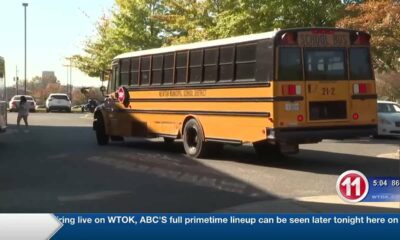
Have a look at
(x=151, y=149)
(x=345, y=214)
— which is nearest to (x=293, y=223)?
(x=345, y=214)

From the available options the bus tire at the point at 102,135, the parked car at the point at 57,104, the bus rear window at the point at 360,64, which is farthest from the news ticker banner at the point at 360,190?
the parked car at the point at 57,104

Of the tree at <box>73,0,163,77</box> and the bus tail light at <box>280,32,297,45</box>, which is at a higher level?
the tree at <box>73,0,163,77</box>

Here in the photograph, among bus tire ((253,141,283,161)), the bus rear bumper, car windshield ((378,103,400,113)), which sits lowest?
bus tire ((253,141,283,161))

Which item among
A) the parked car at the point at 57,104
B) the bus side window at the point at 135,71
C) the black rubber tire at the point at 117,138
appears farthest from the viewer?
the parked car at the point at 57,104

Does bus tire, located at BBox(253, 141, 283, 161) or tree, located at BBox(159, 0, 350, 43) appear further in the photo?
tree, located at BBox(159, 0, 350, 43)

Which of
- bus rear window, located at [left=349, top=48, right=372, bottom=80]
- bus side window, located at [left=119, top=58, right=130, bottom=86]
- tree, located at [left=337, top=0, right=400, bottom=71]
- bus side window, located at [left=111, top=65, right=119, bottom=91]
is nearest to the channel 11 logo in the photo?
bus rear window, located at [left=349, top=48, right=372, bottom=80]

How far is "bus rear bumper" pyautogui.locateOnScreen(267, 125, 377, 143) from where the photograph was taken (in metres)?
12.1

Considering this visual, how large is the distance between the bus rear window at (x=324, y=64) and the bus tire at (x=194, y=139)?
2.96 m

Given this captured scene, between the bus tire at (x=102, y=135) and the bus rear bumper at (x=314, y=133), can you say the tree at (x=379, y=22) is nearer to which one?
the bus rear bumper at (x=314, y=133)

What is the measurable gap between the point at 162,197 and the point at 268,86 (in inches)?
152

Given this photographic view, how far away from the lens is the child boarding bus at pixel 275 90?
1219cm

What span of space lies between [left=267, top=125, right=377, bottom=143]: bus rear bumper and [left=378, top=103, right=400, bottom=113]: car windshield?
30.3ft

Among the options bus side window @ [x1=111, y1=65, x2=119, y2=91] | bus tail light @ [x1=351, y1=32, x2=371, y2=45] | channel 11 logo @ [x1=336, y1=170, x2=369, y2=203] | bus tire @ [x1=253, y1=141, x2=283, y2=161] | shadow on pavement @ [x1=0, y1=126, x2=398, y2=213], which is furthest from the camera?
bus side window @ [x1=111, y1=65, x2=119, y2=91]

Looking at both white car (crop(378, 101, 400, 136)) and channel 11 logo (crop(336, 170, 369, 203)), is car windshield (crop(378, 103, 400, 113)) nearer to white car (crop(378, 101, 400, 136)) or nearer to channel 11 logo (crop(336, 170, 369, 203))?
white car (crop(378, 101, 400, 136))
